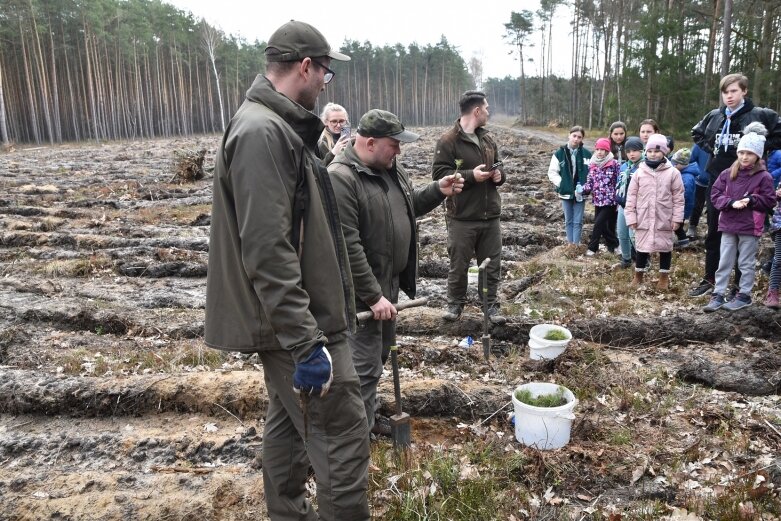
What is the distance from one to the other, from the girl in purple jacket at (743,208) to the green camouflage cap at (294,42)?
5.22 metres

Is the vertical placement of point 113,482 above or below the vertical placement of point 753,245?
below

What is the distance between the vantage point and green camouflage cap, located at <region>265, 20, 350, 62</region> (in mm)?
2533

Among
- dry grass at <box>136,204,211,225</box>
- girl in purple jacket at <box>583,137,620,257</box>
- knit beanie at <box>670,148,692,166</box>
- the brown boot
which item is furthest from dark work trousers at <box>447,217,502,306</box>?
dry grass at <box>136,204,211,225</box>

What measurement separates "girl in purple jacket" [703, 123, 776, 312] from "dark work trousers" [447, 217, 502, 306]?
7.99 feet

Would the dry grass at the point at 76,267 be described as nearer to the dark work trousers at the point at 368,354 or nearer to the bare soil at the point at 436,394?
the bare soil at the point at 436,394

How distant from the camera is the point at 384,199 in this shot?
12.9ft

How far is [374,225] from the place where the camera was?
3.91 metres

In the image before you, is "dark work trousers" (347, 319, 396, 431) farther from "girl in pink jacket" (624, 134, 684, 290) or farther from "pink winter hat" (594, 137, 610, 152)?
"pink winter hat" (594, 137, 610, 152)

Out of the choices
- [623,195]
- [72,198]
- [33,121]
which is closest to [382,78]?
[33,121]

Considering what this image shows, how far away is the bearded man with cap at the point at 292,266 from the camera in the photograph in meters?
2.31

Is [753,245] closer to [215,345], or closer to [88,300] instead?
[215,345]

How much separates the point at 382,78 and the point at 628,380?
7672 centimetres

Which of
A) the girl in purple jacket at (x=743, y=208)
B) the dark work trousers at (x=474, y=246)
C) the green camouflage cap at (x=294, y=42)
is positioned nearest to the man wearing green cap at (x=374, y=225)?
the green camouflage cap at (x=294, y=42)

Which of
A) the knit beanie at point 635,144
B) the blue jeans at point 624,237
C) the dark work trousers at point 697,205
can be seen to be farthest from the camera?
the dark work trousers at point 697,205
